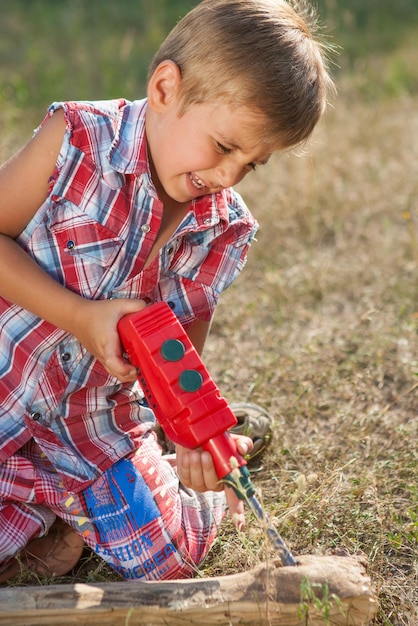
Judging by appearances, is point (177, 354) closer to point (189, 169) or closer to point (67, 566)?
point (189, 169)

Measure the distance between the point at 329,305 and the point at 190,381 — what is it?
66.3 inches

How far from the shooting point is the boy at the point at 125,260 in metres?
1.68

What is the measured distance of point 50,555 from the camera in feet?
6.27

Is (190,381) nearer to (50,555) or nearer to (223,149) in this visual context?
(223,149)

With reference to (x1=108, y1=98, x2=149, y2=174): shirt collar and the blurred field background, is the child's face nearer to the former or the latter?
(x1=108, y1=98, x2=149, y2=174): shirt collar

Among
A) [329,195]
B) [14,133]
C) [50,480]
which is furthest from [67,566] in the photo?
[14,133]

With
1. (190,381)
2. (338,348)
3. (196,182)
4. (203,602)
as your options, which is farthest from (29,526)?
(338,348)

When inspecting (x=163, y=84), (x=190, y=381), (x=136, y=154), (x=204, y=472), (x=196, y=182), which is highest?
(x=163, y=84)

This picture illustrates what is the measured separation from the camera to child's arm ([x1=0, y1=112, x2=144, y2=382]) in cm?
172

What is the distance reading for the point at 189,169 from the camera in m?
1.74

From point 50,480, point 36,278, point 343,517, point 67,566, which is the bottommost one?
point 343,517

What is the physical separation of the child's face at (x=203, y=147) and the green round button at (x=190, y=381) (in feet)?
1.52

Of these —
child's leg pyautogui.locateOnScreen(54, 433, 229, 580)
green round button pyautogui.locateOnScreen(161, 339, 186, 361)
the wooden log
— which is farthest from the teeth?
the wooden log

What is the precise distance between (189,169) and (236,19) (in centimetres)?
33
